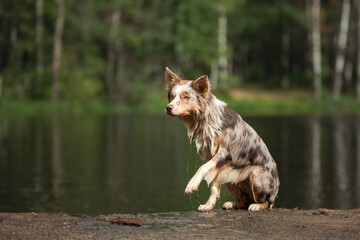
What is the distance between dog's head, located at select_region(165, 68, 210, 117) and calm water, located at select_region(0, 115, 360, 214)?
14.6 feet

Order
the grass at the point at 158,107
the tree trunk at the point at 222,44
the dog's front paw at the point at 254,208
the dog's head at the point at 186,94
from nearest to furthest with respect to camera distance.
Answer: the dog's head at the point at 186,94
the dog's front paw at the point at 254,208
the grass at the point at 158,107
the tree trunk at the point at 222,44

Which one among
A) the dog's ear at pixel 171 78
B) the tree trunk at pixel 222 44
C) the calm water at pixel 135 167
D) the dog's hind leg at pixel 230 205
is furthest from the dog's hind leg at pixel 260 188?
the tree trunk at pixel 222 44

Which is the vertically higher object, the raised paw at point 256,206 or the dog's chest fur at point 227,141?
the dog's chest fur at point 227,141

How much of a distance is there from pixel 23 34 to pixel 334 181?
170 ft

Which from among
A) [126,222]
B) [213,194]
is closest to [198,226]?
[126,222]

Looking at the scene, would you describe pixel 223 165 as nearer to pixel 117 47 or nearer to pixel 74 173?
pixel 74 173

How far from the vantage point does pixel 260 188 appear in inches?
377

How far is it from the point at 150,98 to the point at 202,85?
1758 inches

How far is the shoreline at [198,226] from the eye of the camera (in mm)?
7707

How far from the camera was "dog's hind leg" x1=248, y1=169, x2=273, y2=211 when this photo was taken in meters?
9.48

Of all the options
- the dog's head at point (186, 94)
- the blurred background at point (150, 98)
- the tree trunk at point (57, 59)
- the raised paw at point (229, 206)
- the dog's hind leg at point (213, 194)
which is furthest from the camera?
the tree trunk at point (57, 59)

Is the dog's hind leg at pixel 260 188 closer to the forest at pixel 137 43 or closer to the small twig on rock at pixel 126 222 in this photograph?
the small twig on rock at pixel 126 222

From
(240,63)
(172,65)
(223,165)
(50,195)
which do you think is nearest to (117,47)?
(172,65)

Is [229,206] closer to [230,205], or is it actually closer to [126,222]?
[230,205]
